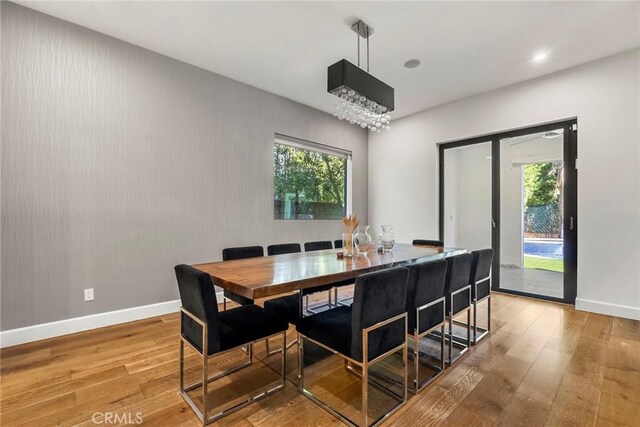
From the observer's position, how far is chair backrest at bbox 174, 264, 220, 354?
1.49 meters

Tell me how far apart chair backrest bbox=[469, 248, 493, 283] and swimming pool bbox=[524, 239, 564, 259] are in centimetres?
192

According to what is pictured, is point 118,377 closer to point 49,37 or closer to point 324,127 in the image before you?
point 49,37

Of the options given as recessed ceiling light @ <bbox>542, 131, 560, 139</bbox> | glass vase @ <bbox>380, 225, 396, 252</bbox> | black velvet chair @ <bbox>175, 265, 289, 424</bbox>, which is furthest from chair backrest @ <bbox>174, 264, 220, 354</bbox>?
recessed ceiling light @ <bbox>542, 131, 560, 139</bbox>

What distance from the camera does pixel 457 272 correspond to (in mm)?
2230

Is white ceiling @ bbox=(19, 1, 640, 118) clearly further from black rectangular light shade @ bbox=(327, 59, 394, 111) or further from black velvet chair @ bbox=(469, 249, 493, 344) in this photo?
black velvet chair @ bbox=(469, 249, 493, 344)

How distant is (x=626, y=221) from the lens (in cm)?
315

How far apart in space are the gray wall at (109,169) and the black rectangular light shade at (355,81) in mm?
1480

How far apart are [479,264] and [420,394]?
129 centimetres

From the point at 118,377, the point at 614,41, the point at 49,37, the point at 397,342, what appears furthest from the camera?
the point at 614,41

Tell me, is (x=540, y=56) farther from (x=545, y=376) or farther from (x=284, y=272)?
(x=284, y=272)

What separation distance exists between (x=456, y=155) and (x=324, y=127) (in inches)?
92.2

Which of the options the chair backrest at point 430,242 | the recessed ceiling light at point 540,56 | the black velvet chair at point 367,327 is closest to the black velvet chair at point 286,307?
the black velvet chair at point 367,327

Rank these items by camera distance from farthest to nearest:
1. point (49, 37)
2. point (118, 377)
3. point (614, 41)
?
point (614, 41) < point (49, 37) < point (118, 377)

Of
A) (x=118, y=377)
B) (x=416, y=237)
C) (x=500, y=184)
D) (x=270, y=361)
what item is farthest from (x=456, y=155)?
(x=118, y=377)
